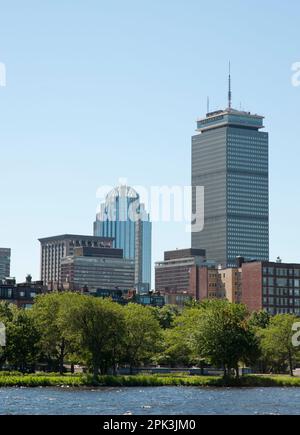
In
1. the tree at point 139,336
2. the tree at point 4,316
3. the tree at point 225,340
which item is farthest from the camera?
the tree at point 139,336

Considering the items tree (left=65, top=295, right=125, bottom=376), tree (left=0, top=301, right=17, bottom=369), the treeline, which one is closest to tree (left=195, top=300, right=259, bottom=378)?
the treeline

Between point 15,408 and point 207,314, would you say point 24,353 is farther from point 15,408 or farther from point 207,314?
point 15,408

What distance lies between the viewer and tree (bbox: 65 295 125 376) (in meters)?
155

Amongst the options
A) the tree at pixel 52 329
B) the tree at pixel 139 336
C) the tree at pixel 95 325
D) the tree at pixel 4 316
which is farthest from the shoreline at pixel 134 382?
the tree at pixel 139 336

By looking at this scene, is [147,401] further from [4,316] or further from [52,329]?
[4,316]

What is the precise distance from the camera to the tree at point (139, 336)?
173 meters

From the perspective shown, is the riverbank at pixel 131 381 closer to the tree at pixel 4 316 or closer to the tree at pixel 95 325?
the tree at pixel 4 316

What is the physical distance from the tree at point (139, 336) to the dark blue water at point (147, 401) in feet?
89.8

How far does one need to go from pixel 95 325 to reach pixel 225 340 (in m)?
20.3

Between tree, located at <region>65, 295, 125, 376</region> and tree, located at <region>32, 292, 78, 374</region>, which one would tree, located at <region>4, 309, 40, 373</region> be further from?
tree, located at <region>65, 295, 125, 376</region>

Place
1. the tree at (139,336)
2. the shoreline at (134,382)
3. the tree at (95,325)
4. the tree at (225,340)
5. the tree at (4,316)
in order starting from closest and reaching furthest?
the shoreline at (134,382) < the tree at (95,325) < the tree at (4,316) < the tree at (225,340) < the tree at (139,336)

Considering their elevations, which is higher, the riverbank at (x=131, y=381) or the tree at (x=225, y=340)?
the tree at (x=225, y=340)
